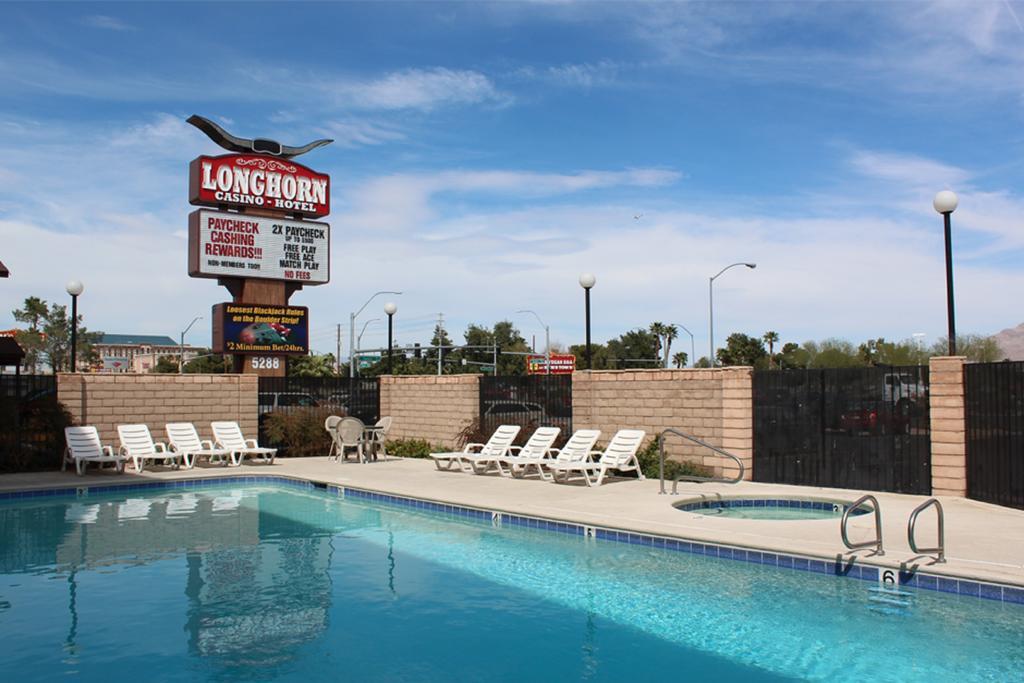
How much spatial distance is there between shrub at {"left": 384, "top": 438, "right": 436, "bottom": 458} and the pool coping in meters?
4.83

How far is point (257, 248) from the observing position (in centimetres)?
2616

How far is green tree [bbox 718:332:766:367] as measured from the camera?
86750 mm

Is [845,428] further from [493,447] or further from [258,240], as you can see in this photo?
[258,240]

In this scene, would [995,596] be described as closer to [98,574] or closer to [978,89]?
[98,574]

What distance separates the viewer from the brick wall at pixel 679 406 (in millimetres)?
14867

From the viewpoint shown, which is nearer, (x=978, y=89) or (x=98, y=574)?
(x=98, y=574)

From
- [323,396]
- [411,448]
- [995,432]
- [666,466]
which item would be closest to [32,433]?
[323,396]

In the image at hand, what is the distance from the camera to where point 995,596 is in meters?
7.44

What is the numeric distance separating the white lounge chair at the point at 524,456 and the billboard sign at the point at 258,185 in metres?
13.0

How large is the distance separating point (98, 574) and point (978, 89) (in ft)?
56.6

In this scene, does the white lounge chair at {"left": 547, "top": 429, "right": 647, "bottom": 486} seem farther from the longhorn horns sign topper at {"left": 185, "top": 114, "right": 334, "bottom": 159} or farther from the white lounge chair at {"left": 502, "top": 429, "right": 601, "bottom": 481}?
the longhorn horns sign topper at {"left": 185, "top": 114, "right": 334, "bottom": 159}

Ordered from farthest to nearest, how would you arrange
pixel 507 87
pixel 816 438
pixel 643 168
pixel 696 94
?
pixel 643 168, pixel 507 87, pixel 696 94, pixel 816 438

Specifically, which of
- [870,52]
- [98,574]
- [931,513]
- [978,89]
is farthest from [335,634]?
[978,89]

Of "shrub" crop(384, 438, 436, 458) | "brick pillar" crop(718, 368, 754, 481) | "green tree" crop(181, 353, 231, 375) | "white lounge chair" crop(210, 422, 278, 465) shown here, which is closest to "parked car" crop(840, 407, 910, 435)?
"brick pillar" crop(718, 368, 754, 481)
